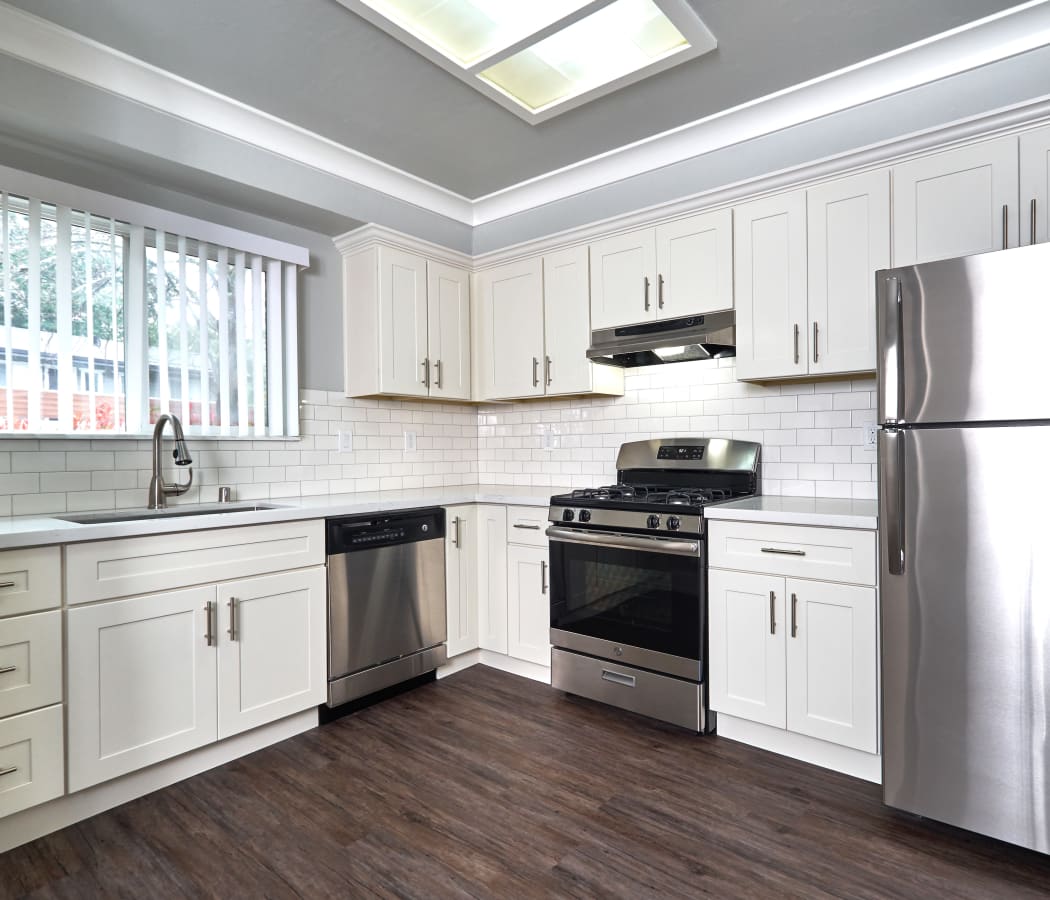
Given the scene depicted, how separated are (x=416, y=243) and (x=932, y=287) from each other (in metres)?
2.50

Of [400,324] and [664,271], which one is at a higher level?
[664,271]

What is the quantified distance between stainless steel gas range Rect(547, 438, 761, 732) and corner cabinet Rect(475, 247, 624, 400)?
0.65m

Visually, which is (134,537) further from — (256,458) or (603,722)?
(603,722)

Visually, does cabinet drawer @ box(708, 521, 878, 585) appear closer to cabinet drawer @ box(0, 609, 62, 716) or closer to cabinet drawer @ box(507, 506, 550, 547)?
cabinet drawer @ box(507, 506, 550, 547)

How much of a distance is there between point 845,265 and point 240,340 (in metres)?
2.70

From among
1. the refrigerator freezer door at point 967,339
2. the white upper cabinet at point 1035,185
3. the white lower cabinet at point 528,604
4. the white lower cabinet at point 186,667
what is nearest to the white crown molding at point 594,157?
the white upper cabinet at point 1035,185

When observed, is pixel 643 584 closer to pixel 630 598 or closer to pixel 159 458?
pixel 630 598

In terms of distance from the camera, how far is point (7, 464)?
7.54 feet

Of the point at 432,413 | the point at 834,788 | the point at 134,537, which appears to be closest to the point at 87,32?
the point at 134,537

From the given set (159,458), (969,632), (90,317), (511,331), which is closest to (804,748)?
(969,632)

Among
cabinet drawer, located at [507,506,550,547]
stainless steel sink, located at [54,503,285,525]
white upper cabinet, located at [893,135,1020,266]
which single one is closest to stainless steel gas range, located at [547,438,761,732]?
cabinet drawer, located at [507,506,550,547]

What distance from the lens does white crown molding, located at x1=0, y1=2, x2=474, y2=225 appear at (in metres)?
2.16

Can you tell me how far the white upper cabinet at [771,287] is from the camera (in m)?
2.64

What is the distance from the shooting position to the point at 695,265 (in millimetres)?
2930
